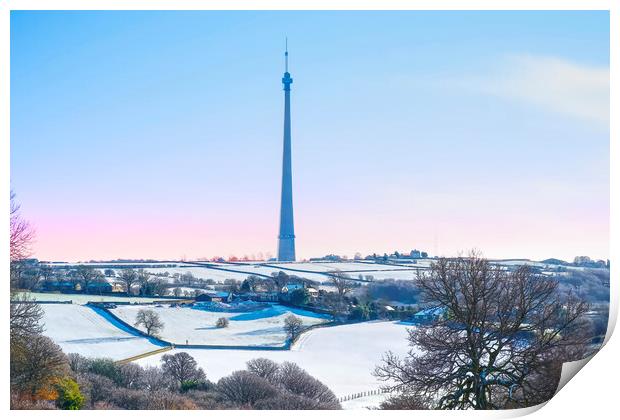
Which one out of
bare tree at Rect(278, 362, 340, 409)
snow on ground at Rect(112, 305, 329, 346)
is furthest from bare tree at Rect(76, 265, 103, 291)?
bare tree at Rect(278, 362, 340, 409)

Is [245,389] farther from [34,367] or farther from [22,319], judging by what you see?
[22,319]

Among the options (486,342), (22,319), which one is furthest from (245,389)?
(486,342)

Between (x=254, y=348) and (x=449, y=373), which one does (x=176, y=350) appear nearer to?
(x=254, y=348)

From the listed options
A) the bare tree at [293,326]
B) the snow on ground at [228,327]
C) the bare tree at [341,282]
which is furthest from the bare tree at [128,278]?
the bare tree at [341,282]

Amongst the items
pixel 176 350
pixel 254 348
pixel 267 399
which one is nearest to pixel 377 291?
pixel 254 348

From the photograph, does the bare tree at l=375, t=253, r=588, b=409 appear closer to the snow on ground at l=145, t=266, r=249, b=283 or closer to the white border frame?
the white border frame
